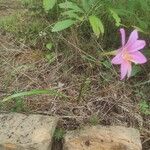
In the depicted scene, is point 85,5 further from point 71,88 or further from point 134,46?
point 134,46

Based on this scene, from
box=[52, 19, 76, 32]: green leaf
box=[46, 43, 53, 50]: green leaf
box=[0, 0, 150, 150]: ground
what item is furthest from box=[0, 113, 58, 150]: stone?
box=[46, 43, 53, 50]: green leaf

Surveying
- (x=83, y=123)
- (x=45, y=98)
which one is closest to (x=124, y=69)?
(x=83, y=123)

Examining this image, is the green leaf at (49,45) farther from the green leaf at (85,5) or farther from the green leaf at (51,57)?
the green leaf at (85,5)

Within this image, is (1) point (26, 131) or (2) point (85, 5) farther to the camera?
(2) point (85, 5)

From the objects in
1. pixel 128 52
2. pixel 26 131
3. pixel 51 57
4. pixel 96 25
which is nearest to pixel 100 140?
pixel 26 131

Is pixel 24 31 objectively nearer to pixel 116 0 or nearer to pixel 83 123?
pixel 116 0
